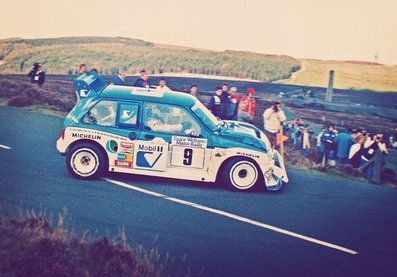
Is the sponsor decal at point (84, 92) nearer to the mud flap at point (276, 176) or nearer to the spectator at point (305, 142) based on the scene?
the mud flap at point (276, 176)

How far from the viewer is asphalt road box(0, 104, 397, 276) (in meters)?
5.43

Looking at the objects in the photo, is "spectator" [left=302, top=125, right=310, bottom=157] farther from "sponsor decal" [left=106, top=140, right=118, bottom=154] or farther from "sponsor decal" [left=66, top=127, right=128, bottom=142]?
"sponsor decal" [left=106, top=140, right=118, bottom=154]

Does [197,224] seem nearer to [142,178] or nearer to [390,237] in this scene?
[142,178]

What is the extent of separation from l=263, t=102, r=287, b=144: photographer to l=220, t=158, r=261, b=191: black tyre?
1107 mm

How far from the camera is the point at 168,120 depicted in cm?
707

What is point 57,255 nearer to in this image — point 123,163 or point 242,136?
point 123,163

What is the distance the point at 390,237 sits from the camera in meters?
6.30

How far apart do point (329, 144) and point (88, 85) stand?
404cm

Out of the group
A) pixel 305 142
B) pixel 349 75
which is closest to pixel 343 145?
pixel 305 142

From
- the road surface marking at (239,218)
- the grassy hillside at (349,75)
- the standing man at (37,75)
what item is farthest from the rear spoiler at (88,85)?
the grassy hillside at (349,75)

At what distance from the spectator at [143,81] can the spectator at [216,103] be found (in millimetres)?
1064

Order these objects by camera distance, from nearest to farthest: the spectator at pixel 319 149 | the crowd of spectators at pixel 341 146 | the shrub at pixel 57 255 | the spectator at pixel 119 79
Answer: the shrub at pixel 57 255
the spectator at pixel 119 79
the crowd of spectators at pixel 341 146
the spectator at pixel 319 149

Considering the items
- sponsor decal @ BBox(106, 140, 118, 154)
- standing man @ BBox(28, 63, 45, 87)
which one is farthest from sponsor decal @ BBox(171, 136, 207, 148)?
standing man @ BBox(28, 63, 45, 87)

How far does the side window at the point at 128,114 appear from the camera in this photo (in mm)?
7043
